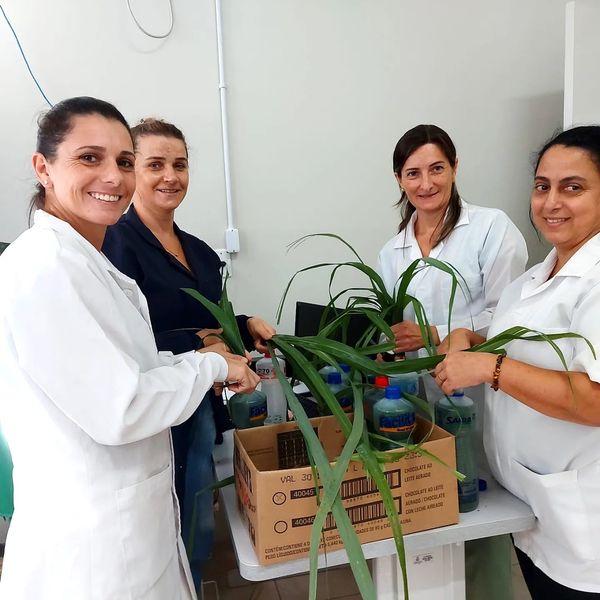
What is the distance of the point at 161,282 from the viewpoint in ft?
4.84

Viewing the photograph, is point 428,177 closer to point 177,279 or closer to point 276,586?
point 177,279

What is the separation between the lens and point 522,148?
3074 mm

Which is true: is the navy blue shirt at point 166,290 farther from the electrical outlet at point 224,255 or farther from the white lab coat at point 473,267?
the electrical outlet at point 224,255

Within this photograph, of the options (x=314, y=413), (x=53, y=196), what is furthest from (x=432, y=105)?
(x=53, y=196)

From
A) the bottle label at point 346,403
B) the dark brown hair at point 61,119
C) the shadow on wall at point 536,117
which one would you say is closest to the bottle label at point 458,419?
the bottle label at point 346,403

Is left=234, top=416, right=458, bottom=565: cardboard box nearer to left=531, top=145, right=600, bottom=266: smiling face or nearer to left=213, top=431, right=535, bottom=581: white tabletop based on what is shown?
left=213, top=431, right=535, bottom=581: white tabletop

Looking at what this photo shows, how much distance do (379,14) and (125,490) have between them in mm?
2632

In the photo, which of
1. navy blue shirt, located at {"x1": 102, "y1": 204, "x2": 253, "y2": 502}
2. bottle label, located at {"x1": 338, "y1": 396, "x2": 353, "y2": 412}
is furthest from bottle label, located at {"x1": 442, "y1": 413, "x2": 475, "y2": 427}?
navy blue shirt, located at {"x1": 102, "y1": 204, "x2": 253, "y2": 502}

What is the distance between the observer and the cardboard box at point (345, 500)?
3.17 ft

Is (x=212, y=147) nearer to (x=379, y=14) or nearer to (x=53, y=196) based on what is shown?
(x=379, y=14)

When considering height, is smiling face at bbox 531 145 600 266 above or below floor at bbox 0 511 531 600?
above

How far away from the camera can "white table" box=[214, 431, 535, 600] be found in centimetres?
102

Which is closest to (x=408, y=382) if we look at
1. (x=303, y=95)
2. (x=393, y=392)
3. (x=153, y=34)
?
(x=393, y=392)

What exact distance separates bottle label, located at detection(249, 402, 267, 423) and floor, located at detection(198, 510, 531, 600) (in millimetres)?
861
